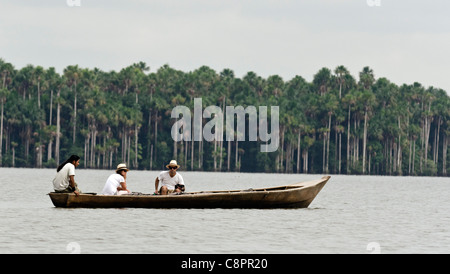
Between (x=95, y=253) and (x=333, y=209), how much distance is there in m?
15.8

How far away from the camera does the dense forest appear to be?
102000mm

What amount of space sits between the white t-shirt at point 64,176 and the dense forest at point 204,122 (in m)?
74.3

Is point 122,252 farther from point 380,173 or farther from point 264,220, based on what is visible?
point 380,173

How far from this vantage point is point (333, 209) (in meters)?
31.9

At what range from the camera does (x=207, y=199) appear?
26.3 m

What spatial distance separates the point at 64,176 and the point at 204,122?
3263 inches

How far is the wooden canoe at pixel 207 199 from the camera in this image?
2547 centimetres

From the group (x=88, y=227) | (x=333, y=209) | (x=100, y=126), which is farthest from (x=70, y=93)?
(x=88, y=227)

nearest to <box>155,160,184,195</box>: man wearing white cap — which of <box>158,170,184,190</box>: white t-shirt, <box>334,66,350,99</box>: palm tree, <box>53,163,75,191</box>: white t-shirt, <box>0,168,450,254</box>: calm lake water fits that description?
<box>158,170,184,190</box>: white t-shirt

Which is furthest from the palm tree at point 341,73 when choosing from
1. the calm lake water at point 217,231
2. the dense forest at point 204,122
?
the calm lake water at point 217,231

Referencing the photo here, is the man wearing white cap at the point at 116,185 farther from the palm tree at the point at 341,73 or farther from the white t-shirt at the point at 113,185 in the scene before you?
the palm tree at the point at 341,73

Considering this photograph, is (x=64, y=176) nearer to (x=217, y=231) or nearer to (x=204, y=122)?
(x=217, y=231)

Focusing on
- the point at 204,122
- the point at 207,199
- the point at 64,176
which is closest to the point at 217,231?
the point at 207,199

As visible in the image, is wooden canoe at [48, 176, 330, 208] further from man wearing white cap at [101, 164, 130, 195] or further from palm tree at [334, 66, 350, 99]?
palm tree at [334, 66, 350, 99]
